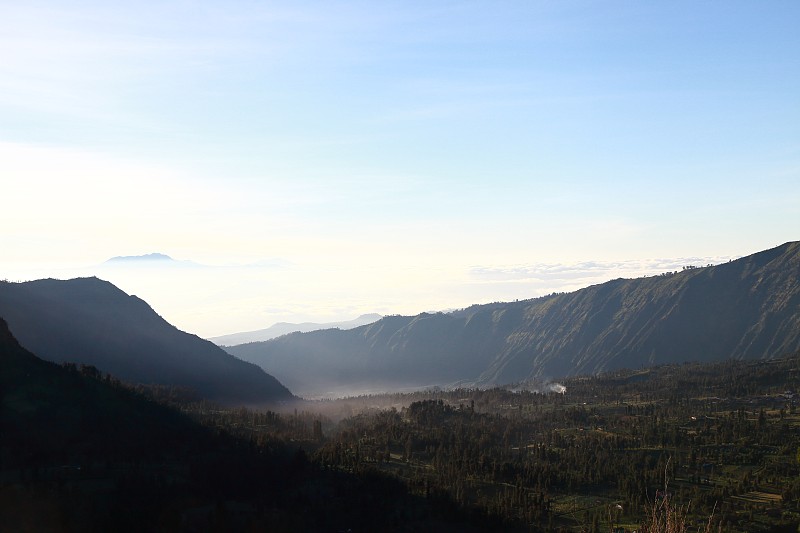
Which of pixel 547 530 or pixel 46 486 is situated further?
pixel 547 530

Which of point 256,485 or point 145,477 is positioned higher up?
point 145,477

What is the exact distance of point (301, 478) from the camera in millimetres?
165750

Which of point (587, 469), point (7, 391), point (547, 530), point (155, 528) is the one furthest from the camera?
point (587, 469)

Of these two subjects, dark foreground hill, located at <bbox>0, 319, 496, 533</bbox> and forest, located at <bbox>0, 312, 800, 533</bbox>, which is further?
forest, located at <bbox>0, 312, 800, 533</bbox>

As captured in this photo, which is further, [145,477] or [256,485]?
[256,485]

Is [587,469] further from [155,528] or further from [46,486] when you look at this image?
[46,486]

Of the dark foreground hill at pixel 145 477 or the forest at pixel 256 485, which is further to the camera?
the forest at pixel 256 485

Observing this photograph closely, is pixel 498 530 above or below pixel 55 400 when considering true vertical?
below

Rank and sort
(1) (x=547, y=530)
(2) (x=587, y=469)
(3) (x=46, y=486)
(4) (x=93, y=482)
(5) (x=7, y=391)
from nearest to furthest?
1. (3) (x=46, y=486)
2. (4) (x=93, y=482)
3. (1) (x=547, y=530)
4. (5) (x=7, y=391)
5. (2) (x=587, y=469)

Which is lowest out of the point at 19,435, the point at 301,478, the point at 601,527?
the point at 601,527

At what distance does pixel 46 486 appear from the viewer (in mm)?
120688

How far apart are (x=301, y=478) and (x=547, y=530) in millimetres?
57133

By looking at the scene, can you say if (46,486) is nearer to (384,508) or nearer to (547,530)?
(384,508)

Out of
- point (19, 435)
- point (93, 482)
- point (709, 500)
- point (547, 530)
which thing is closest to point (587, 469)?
point (709, 500)
